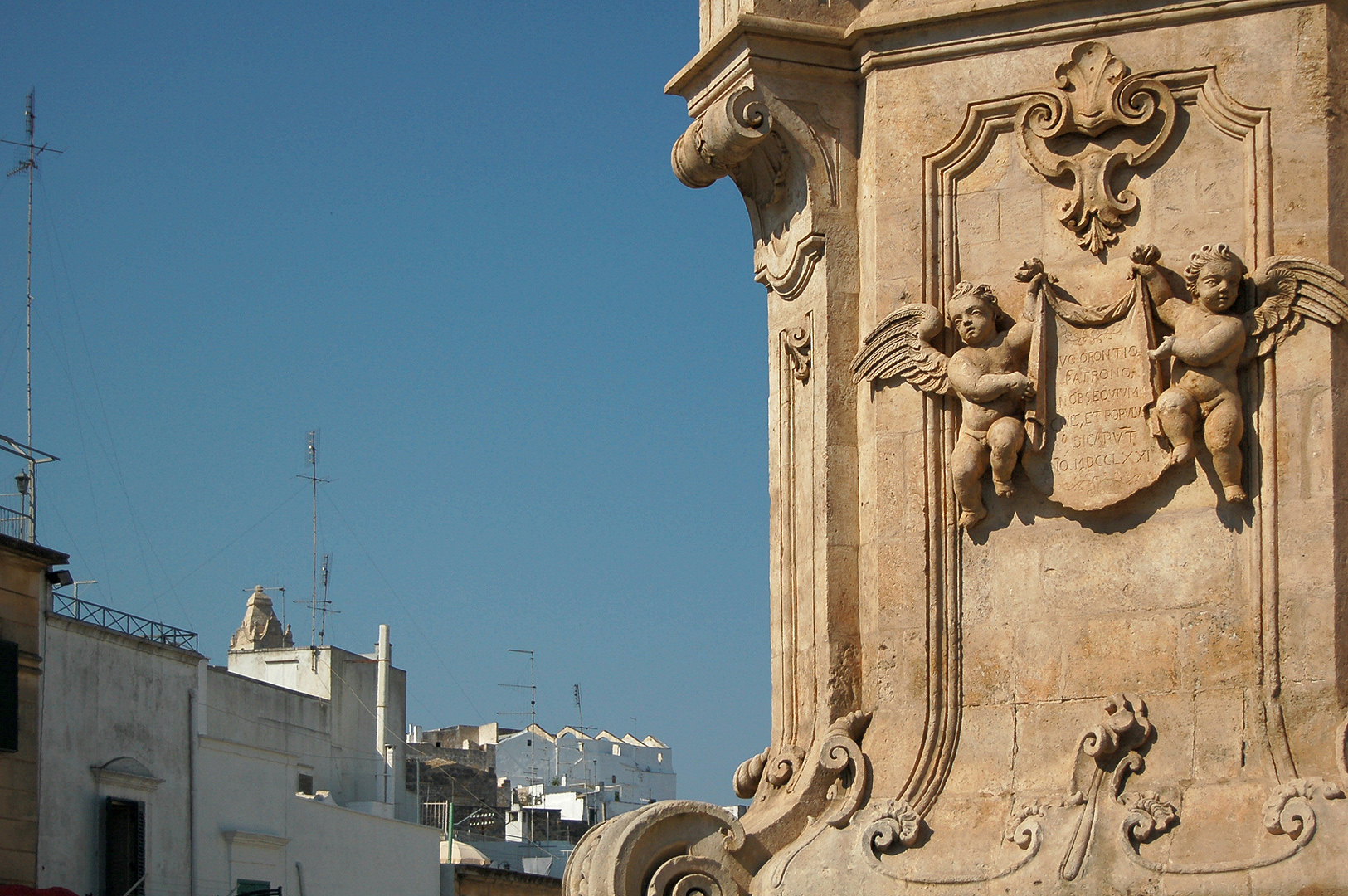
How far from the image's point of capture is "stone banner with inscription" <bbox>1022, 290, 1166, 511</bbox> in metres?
9.72

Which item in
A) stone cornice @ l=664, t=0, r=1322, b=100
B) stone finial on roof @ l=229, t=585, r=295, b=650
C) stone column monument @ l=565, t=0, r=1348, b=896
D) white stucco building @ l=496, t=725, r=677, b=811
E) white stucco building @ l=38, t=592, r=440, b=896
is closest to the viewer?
stone column monument @ l=565, t=0, r=1348, b=896

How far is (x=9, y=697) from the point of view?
2736 centimetres

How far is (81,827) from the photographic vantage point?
2897 cm

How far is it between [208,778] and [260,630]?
13.4m

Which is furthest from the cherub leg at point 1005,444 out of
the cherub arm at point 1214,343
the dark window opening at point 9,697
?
the dark window opening at point 9,697

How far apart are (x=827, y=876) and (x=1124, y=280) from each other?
3.11 meters

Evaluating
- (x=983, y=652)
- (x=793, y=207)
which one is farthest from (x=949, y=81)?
(x=983, y=652)

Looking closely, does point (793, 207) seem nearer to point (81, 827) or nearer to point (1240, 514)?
point (1240, 514)

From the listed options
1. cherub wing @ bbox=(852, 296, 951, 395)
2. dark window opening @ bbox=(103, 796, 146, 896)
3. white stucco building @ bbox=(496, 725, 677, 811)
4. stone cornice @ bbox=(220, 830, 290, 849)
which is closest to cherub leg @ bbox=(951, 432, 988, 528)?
cherub wing @ bbox=(852, 296, 951, 395)

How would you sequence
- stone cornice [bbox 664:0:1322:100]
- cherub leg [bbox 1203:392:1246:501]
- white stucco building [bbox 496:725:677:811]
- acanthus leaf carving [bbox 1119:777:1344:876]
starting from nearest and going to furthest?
acanthus leaf carving [bbox 1119:777:1344:876]
cherub leg [bbox 1203:392:1246:501]
stone cornice [bbox 664:0:1322:100]
white stucco building [bbox 496:725:677:811]

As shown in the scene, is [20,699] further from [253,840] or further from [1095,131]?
[1095,131]

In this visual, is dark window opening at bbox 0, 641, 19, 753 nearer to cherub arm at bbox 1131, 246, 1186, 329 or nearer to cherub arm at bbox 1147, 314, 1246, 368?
cherub arm at bbox 1131, 246, 1186, 329

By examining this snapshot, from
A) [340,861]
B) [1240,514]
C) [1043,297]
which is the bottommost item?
[340,861]

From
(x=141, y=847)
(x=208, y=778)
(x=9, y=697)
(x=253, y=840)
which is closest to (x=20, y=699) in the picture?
(x=9, y=697)
